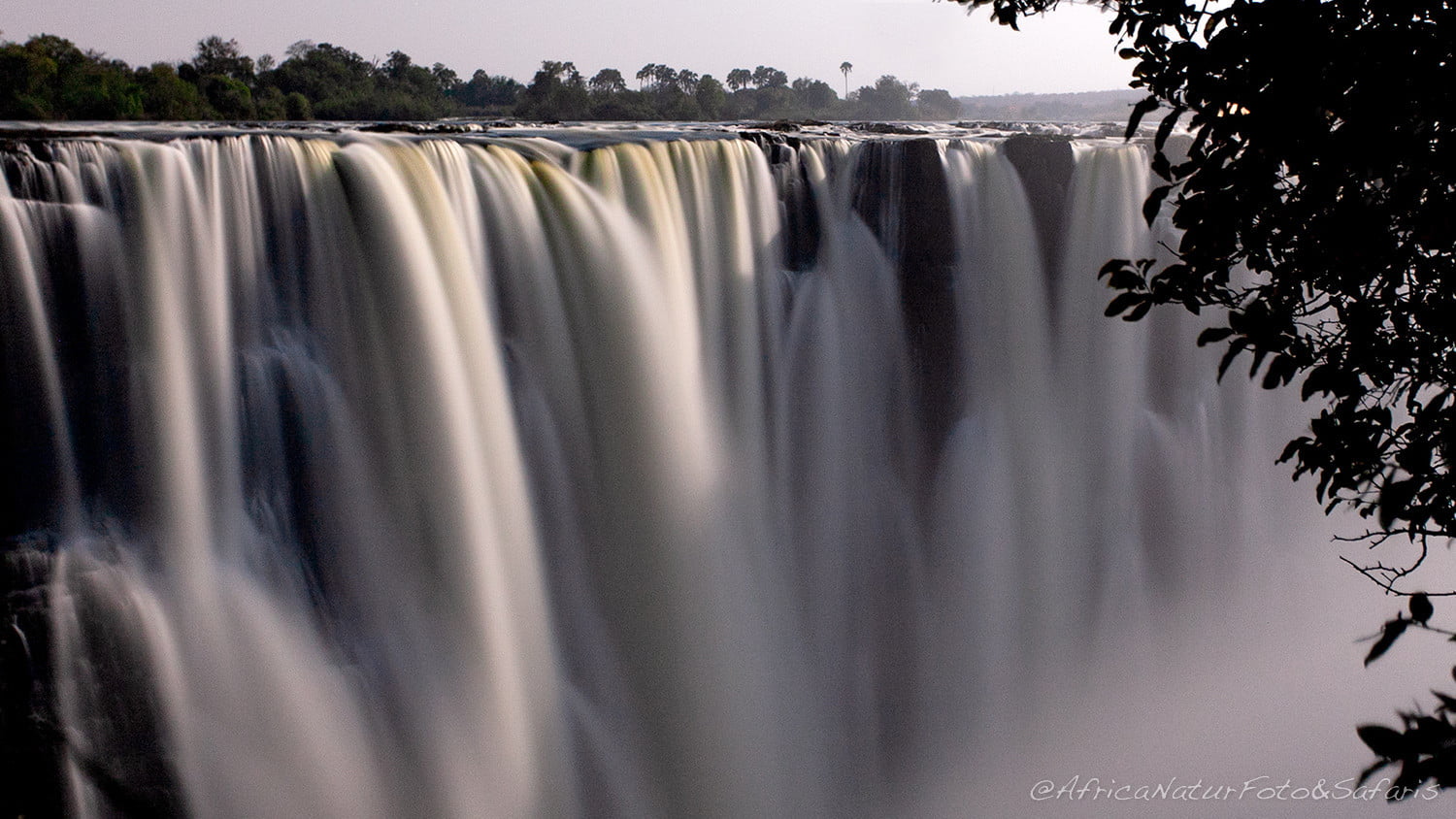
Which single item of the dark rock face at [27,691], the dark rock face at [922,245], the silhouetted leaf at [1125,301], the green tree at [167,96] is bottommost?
the dark rock face at [27,691]

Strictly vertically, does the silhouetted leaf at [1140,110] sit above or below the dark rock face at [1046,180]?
above

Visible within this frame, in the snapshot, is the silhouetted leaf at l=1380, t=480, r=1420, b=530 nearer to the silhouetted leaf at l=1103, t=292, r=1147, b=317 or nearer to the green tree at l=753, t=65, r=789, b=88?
the silhouetted leaf at l=1103, t=292, r=1147, b=317

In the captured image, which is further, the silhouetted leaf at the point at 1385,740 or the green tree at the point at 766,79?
the green tree at the point at 766,79

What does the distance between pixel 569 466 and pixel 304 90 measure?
32.9 m

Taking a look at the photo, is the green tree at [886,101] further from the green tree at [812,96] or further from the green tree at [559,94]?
the green tree at [559,94]

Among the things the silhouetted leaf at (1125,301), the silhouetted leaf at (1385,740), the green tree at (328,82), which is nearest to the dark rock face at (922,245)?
the silhouetted leaf at (1125,301)

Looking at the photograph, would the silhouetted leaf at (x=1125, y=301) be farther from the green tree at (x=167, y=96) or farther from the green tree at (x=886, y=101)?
the green tree at (x=886, y=101)

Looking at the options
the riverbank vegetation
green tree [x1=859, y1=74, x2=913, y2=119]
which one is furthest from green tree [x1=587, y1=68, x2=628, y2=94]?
green tree [x1=859, y1=74, x2=913, y2=119]

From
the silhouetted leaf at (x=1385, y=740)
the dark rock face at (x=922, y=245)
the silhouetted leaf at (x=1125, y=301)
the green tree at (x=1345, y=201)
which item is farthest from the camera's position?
the dark rock face at (x=922, y=245)

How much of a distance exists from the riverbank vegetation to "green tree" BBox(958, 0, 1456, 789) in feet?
86.2

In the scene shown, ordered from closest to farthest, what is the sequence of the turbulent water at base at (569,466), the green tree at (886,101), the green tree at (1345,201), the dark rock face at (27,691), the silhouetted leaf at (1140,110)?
the green tree at (1345,201)
the silhouetted leaf at (1140,110)
the dark rock face at (27,691)
the turbulent water at base at (569,466)
the green tree at (886,101)

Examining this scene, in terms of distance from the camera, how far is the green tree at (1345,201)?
2422 millimetres

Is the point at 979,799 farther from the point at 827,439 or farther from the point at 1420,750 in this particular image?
the point at 1420,750

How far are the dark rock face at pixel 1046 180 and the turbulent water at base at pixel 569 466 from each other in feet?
0.27
